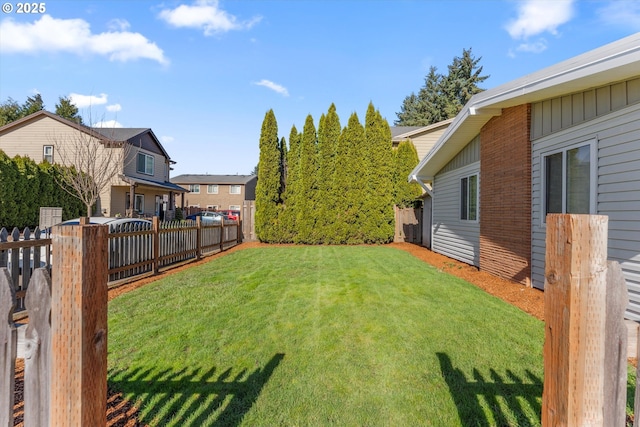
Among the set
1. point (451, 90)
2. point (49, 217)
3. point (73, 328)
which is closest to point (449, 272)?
point (73, 328)

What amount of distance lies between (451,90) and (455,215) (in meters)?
38.0

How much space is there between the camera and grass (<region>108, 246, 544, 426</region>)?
253 cm

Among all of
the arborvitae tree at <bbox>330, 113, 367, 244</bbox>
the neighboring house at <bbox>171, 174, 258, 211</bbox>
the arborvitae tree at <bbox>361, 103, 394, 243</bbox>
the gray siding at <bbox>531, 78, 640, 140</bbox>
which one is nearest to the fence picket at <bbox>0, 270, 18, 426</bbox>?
the gray siding at <bbox>531, 78, 640, 140</bbox>

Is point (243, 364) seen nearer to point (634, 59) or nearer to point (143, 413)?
point (143, 413)

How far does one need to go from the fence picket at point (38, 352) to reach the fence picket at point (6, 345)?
136 millimetres

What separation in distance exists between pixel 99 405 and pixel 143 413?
4.96ft

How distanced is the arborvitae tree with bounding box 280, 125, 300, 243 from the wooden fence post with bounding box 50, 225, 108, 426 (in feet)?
48.0

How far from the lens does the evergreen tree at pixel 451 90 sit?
4153 cm

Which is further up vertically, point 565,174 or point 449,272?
point 565,174

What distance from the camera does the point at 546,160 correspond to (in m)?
6.31

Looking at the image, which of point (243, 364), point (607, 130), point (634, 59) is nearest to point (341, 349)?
point (243, 364)

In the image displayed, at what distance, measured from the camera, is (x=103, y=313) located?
4.33ft

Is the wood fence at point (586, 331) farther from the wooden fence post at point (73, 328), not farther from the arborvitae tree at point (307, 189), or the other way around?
the arborvitae tree at point (307, 189)

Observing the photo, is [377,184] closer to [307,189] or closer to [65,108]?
[307,189]
